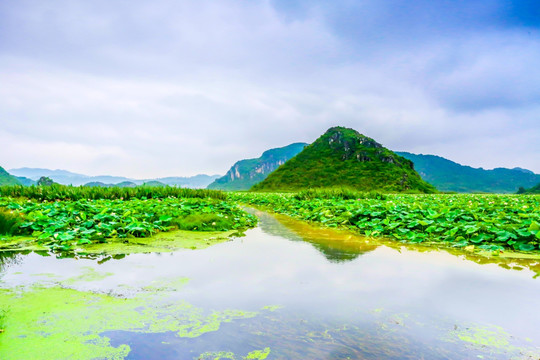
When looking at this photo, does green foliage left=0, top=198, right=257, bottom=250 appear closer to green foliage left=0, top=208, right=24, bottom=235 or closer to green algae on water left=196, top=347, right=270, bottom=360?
green foliage left=0, top=208, right=24, bottom=235

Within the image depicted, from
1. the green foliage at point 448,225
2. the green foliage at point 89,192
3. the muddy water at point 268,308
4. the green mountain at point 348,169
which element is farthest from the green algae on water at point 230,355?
the green mountain at point 348,169

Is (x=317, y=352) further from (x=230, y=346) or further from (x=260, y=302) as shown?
(x=260, y=302)

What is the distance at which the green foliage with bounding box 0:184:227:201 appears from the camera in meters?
12.7

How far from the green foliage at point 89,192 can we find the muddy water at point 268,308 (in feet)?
29.0

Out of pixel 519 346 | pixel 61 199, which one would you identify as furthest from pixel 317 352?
pixel 61 199

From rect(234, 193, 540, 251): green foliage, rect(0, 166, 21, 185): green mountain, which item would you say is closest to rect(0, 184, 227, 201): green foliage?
rect(234, 193, 540, 251): green foliage

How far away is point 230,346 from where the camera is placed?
243cm

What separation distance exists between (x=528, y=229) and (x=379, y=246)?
3.02m

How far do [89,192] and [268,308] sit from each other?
13895 mm

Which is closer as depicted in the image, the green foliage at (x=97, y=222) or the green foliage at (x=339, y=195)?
the green foliage at (x=97, y=222)

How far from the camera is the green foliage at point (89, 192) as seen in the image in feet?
41.8

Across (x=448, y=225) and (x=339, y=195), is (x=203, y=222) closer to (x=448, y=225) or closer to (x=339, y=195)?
(x=448, y=225)

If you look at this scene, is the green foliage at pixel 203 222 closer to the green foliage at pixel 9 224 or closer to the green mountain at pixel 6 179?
the green foliage at pixel 9 224

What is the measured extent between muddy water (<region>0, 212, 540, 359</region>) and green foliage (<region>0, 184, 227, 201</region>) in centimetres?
885
